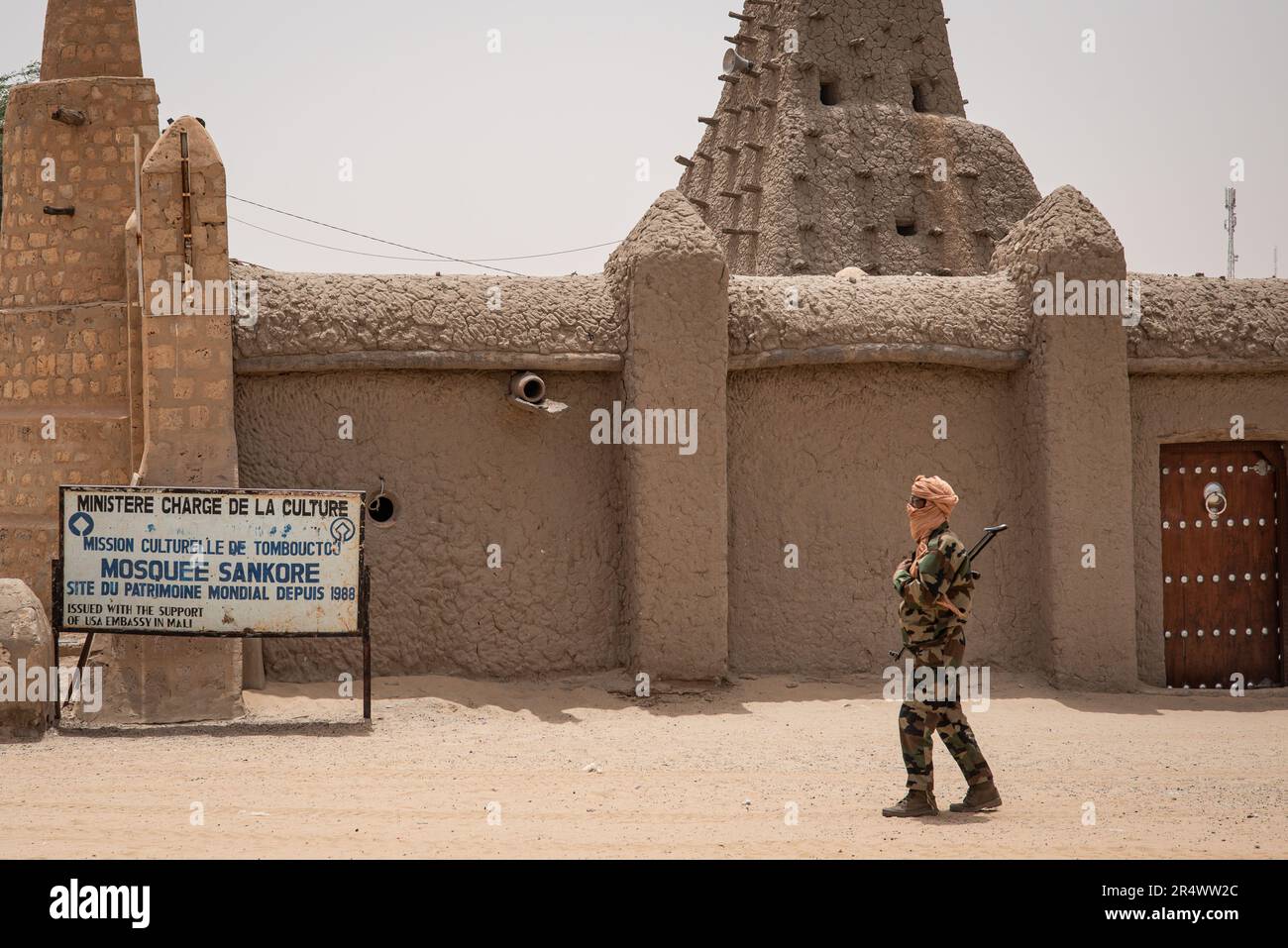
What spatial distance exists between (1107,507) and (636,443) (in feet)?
12.2

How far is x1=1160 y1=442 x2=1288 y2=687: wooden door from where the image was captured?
1110 cm

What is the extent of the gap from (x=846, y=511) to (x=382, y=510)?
3.54m

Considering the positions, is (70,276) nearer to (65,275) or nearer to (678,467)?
(65,275)

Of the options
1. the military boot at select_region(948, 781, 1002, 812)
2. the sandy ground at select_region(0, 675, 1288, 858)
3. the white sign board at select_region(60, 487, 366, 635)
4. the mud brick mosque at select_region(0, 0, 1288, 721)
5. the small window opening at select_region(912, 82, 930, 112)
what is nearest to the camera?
the sandy ground at select_region(0, 675, 1288, 858)

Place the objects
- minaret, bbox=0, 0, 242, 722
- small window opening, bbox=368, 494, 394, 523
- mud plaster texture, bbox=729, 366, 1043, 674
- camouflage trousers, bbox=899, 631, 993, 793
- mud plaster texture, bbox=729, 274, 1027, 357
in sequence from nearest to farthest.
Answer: camouflage trousers, bbox=899, 631, 993, 793 → small window opening, bbox=368, 494, 394, 523 → mud plaster texture, bbox=729, 274, 1027, 357 → mud plaster texture, bbox=729, 366, 1043, 674 → minaret, bbox=0, 0, 242, 722

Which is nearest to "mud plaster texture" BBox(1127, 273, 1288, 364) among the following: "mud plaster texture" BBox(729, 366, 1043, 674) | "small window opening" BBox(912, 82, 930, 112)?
"mud plaster texture" BBox(729, 366, 1043, 674)

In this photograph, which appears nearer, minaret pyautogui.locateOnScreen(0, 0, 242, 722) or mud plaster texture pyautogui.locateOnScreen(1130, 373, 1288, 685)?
mud plaster texture pyautogui.locateOnScreen(1130, 373, 1288, 685)

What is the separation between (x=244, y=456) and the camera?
9.78 meters

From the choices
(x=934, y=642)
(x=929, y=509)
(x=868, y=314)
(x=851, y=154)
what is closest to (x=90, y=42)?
(x=868, y=314)

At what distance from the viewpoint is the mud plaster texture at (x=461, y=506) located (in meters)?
9.86

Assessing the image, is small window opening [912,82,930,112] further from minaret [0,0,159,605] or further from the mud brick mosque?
minaret [0,0,159,605]

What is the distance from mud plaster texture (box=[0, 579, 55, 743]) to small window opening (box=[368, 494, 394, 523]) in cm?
252

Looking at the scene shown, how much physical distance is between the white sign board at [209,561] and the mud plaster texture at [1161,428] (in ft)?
20.2
